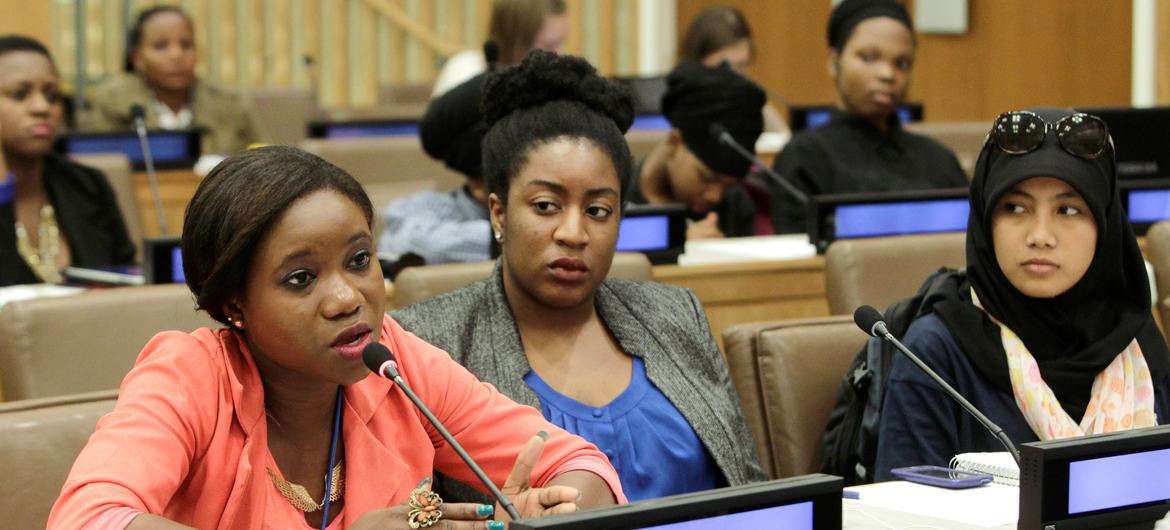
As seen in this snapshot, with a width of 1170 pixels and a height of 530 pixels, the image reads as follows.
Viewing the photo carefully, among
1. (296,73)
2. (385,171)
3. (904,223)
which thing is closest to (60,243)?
(385,171)

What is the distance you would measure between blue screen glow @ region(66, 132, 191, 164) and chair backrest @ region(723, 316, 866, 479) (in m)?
3.70

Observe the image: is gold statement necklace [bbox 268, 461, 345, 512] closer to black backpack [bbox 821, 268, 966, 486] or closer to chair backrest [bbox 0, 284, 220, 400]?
chair backrest [bbox 0, 284, 220, 400]

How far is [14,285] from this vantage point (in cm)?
419

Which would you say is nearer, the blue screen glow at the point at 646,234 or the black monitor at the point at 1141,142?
the blue screen glow at the point at 646,234

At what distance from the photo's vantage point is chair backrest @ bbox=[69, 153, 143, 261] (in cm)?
505

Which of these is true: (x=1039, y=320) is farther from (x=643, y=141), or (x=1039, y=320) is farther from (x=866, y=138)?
(x=643, y=141)

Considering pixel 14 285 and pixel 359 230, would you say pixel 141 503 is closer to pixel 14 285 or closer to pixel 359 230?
pixel 359 230

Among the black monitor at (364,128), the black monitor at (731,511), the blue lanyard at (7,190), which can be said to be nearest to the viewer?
the black monitor at (731,511)

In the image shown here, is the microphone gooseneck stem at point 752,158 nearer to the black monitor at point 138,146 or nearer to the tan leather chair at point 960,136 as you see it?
the tan leather chair at point 960,136

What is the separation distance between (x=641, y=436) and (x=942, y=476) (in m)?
0.47

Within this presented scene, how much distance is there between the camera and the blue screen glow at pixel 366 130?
644cm

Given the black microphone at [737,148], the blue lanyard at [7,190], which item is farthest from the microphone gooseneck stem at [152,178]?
the black microphone at [737,148]

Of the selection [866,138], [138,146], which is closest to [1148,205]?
[866,138]

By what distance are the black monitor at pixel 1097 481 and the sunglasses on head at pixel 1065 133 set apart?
0.73m
